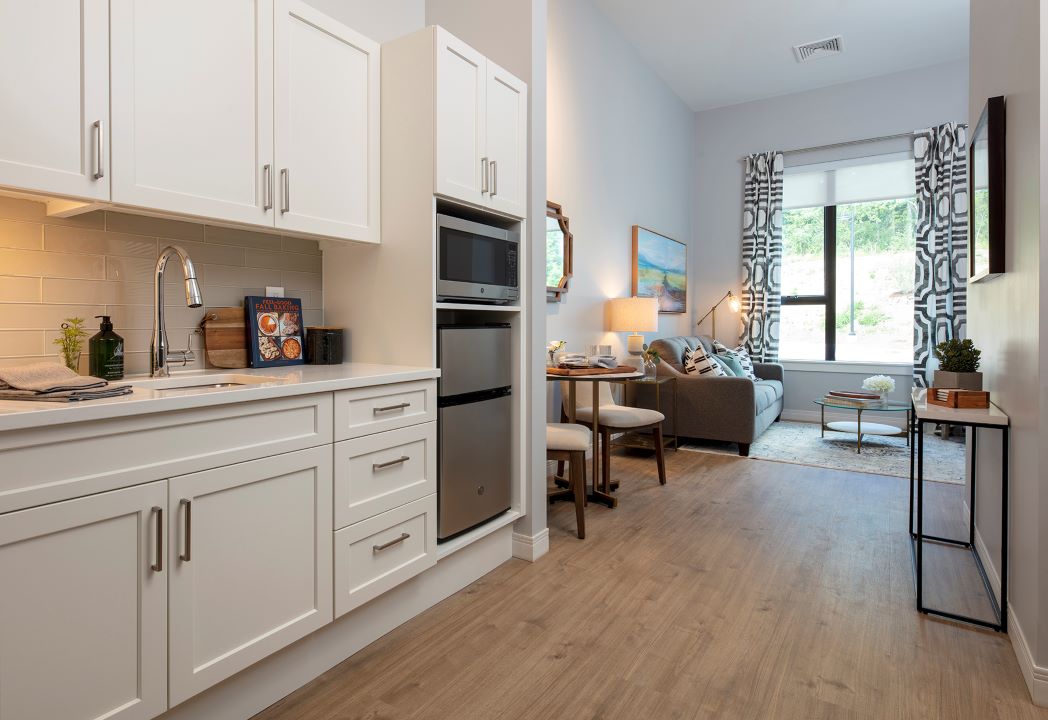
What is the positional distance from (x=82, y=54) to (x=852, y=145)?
6.56m

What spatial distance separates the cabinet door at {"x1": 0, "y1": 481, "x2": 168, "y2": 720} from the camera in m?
1.12

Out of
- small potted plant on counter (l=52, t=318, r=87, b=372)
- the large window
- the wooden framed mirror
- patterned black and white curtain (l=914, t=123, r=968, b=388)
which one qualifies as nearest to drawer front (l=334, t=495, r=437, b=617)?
small potted plant on counter (l=52, t=318, r=87, b=372)

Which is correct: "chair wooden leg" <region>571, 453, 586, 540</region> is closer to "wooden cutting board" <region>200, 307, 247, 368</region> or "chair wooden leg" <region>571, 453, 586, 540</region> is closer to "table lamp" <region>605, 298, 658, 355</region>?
"wooden cutting board" <region>200, 307, 247, 368</region>

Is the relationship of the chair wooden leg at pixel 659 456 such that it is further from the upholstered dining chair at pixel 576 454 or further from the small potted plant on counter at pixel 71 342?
the small potted plant on counter at pixel 71 342

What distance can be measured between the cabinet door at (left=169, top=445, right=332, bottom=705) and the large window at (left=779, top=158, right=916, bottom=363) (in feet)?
19.9

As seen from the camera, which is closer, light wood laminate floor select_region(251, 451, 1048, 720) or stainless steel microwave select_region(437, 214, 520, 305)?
light wood laminate floor select_region(251, 451, 1048, 720)

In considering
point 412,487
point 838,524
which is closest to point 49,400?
point 412,487

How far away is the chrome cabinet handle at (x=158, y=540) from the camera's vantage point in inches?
52.1

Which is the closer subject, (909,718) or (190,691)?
(190,691)

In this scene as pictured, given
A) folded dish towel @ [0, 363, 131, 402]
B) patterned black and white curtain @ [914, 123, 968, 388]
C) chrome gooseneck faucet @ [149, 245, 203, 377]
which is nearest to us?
folded dish towel @ [0, 363, 131, 402]

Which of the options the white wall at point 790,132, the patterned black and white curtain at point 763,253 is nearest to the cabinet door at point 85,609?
the patterned black and white curtain at point 763,253

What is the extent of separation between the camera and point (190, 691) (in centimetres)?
140

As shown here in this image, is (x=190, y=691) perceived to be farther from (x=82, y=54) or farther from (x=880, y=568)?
(x=880, y=568)

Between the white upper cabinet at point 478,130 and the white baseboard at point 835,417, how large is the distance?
485 cm
